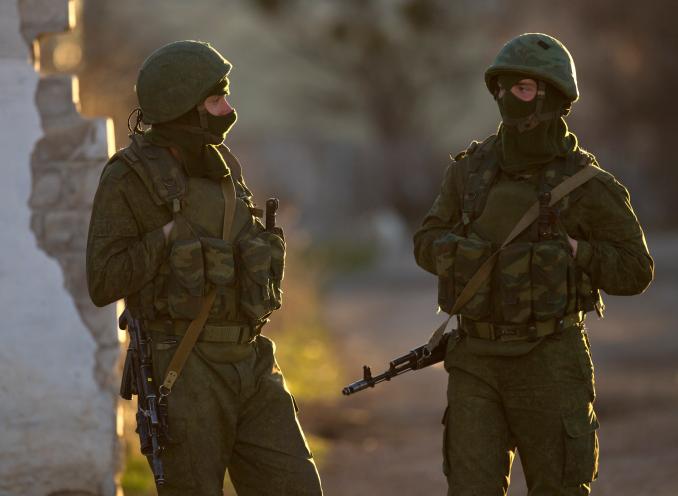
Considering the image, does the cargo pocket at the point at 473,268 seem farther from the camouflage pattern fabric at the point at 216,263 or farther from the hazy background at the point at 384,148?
the hazy background at the point at 384,148

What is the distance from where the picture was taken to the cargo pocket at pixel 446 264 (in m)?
5.19

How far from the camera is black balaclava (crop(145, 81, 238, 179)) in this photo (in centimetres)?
503

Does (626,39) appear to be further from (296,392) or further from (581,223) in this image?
(581,223)

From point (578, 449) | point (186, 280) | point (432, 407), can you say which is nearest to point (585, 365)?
point (578, 449)

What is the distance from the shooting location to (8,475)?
254 inches

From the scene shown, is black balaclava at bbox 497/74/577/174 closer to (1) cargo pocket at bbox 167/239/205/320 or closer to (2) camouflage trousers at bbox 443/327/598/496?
(2) camouflage trousers at bbox 443/327/598/496

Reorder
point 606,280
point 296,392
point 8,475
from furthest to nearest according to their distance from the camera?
point 296,392 → point 8,475 → point 606,280

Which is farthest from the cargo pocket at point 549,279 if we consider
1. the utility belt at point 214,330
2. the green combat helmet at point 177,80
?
the green combat helmet at point 177,80

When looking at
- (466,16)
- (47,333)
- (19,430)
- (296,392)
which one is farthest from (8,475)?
(466,16)

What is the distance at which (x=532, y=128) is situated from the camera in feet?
16.7

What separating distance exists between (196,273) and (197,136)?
18.7 inches

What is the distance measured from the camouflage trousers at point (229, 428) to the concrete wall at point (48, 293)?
1.62m

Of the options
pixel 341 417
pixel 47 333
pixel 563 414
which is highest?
pixel 341 417

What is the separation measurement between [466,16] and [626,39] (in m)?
14.0
